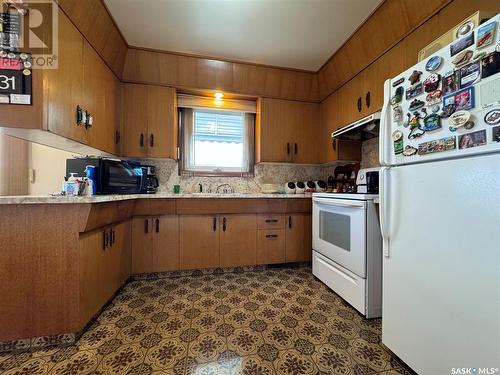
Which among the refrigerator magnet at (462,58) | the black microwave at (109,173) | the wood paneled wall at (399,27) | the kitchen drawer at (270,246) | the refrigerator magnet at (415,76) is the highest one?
the wood paneled wall at (399,27)

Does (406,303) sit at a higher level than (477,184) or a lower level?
lower

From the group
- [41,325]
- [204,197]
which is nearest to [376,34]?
[204,197]

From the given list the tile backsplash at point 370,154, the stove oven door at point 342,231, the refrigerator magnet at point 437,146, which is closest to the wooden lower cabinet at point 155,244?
the stove oven door at point 342,231

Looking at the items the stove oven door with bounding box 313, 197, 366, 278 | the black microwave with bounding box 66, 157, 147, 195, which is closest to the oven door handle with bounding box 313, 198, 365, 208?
the stove oven door with bounding box 313, 197, 366, 278

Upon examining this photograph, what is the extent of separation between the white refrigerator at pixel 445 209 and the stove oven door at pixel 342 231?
0.40 meters

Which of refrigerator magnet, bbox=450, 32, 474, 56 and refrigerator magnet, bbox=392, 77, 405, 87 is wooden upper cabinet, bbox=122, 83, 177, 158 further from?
refrigerator magnet, bbox=450, 32, 474, 56

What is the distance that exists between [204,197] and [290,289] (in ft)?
4.31

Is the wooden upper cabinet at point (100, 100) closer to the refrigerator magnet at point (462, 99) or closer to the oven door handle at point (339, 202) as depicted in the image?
the oven door handle at point (339, 202)

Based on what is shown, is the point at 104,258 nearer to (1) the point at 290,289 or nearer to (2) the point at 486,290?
(1) the point at 290,289

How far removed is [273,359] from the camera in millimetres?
1242

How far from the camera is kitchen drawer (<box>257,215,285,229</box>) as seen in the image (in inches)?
105

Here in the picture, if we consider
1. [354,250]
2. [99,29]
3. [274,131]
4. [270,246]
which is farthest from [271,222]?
[99,29]

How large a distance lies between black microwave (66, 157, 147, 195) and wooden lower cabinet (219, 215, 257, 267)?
1.05 meters

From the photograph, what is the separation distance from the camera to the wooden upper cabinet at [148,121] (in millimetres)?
2559
